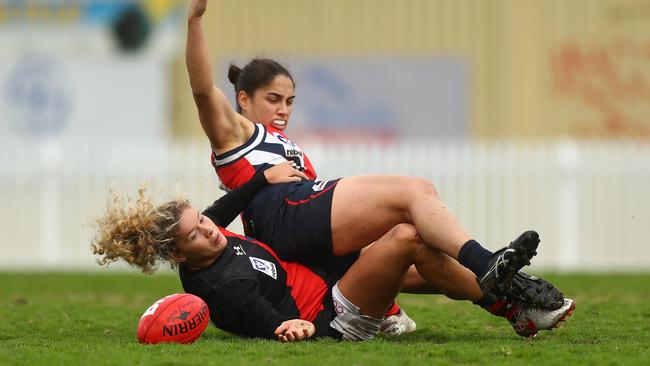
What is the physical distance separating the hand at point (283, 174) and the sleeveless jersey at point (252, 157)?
0.10 meters

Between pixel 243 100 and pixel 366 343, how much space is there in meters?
2.00

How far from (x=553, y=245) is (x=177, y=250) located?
10.2 meters

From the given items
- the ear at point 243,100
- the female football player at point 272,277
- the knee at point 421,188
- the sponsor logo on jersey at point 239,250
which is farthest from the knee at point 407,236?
the ear at point 243,100

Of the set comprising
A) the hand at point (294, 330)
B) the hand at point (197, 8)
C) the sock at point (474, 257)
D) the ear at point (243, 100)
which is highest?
the hand at point (197, 8)

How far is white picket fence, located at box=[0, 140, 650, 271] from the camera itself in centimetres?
1627

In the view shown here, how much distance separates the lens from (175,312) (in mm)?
6715

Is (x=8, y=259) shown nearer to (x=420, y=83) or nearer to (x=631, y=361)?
(x=420, y=83)

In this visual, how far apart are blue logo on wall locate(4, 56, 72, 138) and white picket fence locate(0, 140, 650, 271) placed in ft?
15.4

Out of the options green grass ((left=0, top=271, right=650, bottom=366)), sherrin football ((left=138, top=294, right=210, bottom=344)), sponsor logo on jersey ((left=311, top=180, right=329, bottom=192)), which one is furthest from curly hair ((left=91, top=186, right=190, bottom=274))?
sponsor logo on jersey ((left=311, top=180, right=329, bottom=192))

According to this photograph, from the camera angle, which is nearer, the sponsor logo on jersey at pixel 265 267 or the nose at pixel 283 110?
the sponsor logo on jersey at pixel 265 267

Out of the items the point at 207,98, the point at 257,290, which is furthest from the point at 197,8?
the point at 257,290

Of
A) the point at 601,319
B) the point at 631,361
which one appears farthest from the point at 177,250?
the point at 601,319

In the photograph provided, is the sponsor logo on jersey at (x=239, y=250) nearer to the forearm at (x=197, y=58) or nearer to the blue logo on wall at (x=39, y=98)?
the forearm at (x=197, y=58)

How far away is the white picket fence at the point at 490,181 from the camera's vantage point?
16266 millimetres
